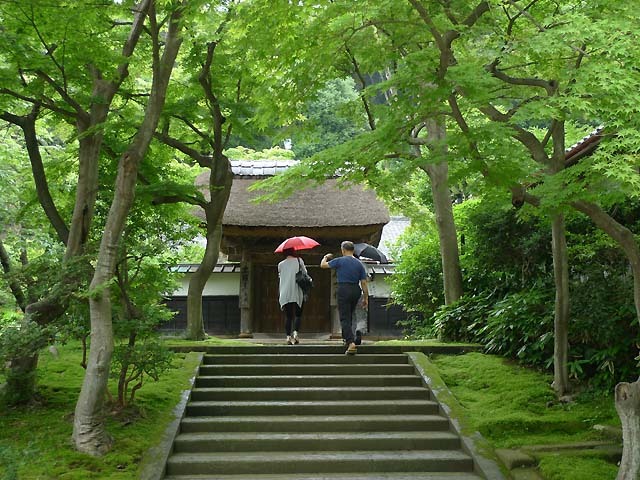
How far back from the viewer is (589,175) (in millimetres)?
5539

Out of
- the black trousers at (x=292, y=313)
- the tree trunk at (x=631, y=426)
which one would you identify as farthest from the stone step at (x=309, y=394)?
the tree trunk at (x=631, y=426)

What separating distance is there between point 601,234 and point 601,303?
110cm

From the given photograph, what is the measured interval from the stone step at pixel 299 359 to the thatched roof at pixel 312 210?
17.1ft

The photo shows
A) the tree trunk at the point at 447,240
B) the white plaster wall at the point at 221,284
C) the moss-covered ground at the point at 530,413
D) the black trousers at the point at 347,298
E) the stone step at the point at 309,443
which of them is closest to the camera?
the moss-covered ground at the point at 530,413

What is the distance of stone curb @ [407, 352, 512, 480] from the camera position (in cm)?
651

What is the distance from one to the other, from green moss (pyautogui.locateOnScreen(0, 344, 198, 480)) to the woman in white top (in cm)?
184

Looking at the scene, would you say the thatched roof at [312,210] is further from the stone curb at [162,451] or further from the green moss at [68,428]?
the stone curb at [162,451]

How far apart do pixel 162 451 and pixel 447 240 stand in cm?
735

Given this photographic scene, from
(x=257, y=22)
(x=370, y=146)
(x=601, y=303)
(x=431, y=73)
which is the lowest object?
(x=601, y=303)

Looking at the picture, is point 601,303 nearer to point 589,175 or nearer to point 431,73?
point 589,175

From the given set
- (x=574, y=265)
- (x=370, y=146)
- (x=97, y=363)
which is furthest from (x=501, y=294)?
(x=97, y=363)

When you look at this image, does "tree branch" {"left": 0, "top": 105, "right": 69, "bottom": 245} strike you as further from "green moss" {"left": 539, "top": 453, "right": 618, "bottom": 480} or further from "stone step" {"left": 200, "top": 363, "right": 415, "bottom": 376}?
"green moss" {"left": 539, "top": 453, "right": 618, "bottom": 480}

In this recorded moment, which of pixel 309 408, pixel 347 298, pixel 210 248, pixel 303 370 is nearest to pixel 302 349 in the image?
pixel 303 370

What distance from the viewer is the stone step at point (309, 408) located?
8.10m
